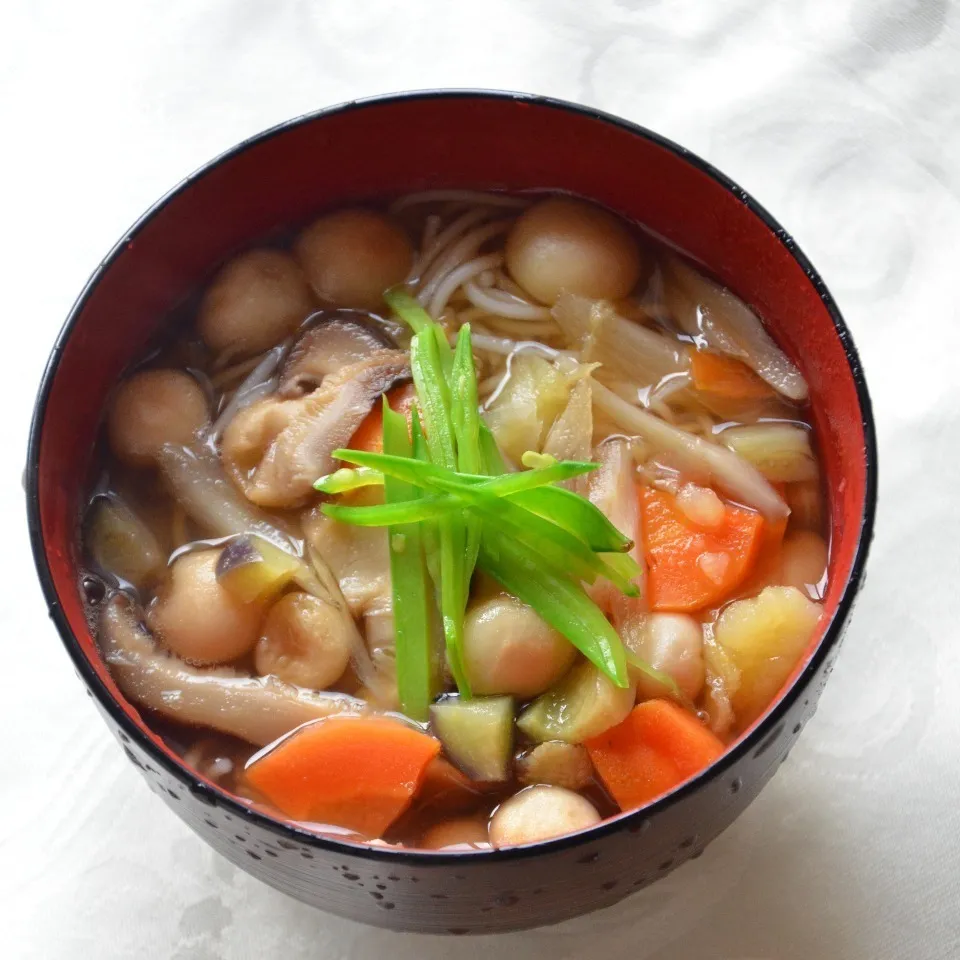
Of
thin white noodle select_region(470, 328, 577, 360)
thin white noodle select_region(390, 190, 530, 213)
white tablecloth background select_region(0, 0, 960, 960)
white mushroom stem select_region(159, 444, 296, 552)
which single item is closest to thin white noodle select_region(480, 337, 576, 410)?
thin white noodle select_region(470, 328, 577, 360)

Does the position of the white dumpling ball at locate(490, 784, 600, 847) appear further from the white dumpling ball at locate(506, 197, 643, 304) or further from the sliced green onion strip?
the white dumpling ball at locate(506, 197, 643, 304)

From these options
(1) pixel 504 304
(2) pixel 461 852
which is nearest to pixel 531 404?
(1) pixel 504 304

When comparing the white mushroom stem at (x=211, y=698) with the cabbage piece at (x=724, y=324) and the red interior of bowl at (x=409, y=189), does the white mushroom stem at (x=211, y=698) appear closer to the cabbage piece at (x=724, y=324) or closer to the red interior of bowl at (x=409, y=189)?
the red interior of bowl at (x=409, y=189)

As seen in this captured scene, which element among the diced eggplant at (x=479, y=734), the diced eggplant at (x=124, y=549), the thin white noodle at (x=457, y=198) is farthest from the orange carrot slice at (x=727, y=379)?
the diced eggplant at (x=124, y=549)

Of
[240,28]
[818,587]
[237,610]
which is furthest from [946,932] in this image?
[240,28]

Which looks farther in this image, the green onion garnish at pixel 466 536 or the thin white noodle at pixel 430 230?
the thin white noodle at pixel 430 230

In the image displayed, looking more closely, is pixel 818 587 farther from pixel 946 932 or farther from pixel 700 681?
pixel 946 932

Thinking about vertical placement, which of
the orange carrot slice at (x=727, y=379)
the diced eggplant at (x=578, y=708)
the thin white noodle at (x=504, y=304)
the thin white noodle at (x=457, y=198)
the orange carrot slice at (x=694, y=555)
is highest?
the thin white noodle at (x=457, y=198)

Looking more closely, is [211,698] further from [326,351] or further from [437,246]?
[437,246]
